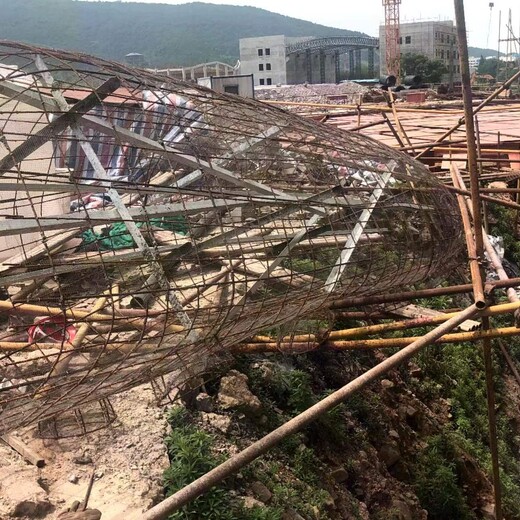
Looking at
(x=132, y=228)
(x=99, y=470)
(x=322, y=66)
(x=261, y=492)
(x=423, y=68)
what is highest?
(x=322, y=66)

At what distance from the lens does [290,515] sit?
3.52m

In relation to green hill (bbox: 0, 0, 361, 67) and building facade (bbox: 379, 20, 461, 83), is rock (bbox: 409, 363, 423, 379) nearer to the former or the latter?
building facade (bbox: 379, 20, 461, 83)

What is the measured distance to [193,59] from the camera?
8338cm

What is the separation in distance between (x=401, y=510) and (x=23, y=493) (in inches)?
109

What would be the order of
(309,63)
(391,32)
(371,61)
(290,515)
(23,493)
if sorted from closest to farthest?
(23,493), (290,515), (391,32), (309,63), (371,61)

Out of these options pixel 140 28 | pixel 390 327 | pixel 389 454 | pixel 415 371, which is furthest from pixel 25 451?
pixel 140 28

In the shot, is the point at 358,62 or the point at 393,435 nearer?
the point at 393,435

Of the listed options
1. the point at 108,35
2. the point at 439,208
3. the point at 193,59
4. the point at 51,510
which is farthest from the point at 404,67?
the point at 108,35

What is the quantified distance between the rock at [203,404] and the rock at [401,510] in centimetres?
163

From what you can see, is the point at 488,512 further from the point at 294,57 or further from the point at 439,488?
the point at 294,57

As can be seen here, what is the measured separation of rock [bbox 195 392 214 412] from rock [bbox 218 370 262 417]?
9 cm

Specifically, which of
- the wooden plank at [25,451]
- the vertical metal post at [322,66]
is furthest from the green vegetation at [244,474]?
the vertical metal post at [322,66]

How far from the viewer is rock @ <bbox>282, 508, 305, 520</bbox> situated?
11.5ft

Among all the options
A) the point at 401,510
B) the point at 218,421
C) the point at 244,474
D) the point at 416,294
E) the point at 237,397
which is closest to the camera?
the point at 416,294
